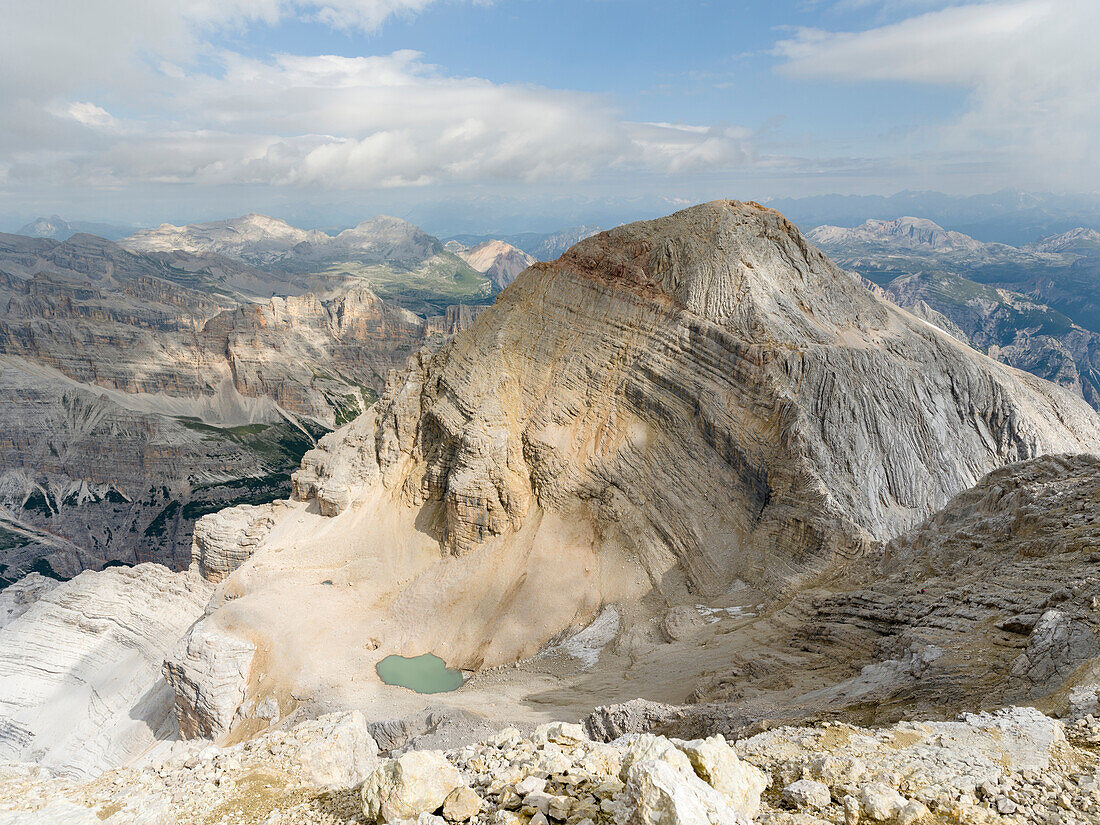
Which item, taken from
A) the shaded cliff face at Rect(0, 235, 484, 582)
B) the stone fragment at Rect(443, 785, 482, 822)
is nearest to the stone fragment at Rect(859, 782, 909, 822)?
the stone fragment at Rect(443, 785, 482, 822)

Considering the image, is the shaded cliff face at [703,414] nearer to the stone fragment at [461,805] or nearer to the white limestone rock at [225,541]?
the white limestone rock at [225,541]

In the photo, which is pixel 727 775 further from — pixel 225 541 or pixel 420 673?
pixel 225 541

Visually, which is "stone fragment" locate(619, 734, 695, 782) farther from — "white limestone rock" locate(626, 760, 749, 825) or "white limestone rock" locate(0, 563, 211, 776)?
"white limestone rock" locate(0, 563, 211, 776)

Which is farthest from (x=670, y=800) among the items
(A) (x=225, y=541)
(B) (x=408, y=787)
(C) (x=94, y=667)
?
(C) (x=94, y=667)

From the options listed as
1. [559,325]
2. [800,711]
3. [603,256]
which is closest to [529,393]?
[559,325]

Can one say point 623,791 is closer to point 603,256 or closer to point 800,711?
point 800,711

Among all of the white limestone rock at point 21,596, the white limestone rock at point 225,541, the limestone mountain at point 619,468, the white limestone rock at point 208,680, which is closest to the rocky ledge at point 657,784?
the limestone mountain at point 619,468
